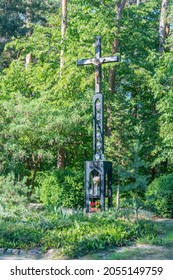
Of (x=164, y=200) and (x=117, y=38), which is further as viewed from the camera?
(x=117, y=38)

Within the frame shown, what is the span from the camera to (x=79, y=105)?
12.0 m

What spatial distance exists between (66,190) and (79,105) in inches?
105

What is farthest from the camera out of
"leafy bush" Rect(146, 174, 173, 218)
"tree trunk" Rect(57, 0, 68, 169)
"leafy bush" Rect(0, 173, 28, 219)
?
"tree trunk" Rect(57, 0, 68, 169)

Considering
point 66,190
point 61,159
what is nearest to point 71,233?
point 66,190

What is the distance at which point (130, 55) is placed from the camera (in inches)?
579

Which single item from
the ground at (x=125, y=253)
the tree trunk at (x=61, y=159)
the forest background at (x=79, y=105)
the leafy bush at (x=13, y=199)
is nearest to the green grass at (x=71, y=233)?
the ground at (x=125, y=253)

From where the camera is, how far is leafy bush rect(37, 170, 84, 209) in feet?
37.2

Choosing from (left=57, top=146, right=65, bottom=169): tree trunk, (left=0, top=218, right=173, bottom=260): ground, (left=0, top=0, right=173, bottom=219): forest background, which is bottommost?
(left=0, top=218, right=173, bottom=260): ground

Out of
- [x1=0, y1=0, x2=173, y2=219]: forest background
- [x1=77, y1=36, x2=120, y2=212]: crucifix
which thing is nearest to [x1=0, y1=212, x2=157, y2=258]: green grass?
[x1=77, y1=36, x2=120, y2=212]: crucifix

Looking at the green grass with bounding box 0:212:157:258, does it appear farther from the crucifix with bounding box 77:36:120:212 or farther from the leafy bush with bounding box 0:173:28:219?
the crucifix with bounding box 77:36:120:212

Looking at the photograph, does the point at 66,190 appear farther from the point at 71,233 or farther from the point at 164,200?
the point at 71,233

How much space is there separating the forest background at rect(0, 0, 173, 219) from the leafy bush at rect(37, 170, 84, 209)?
0.03m

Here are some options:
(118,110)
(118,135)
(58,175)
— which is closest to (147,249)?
(58,175)
